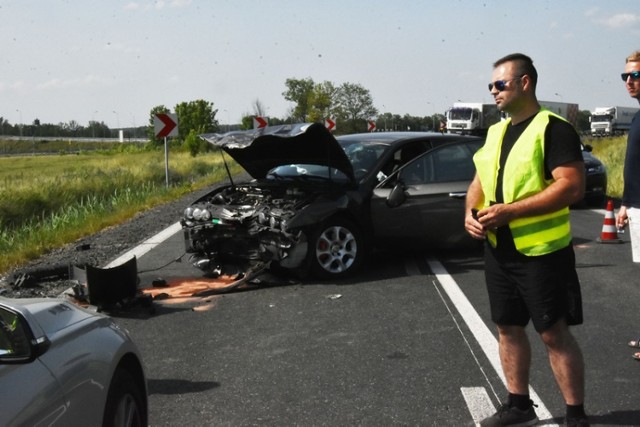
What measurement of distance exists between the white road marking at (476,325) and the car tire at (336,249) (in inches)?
36.2

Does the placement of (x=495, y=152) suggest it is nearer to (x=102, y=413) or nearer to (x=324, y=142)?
(x=102, y=413)

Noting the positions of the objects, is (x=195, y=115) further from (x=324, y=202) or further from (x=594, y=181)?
(x=324, y=202)

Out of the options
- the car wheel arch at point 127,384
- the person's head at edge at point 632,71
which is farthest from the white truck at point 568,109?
the car wheel arch at point 127,384

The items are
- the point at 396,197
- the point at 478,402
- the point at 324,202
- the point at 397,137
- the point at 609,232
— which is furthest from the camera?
the point at 609,232

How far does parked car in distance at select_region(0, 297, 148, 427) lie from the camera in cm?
264

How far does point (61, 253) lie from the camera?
38.8 ft

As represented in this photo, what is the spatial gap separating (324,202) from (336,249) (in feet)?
1.69

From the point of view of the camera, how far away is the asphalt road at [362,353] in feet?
16.4

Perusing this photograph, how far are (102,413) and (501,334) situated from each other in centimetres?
218

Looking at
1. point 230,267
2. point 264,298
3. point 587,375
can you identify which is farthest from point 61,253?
point 587,375

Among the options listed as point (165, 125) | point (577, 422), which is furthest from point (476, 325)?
point (165, 125)

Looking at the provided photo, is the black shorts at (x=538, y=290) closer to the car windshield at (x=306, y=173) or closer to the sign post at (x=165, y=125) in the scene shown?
the car windshield at (x=306, y=173)

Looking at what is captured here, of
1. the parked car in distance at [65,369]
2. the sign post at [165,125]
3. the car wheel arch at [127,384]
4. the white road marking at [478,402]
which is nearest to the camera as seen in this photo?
the parked car in distance at [65,369]

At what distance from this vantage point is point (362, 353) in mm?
6285
